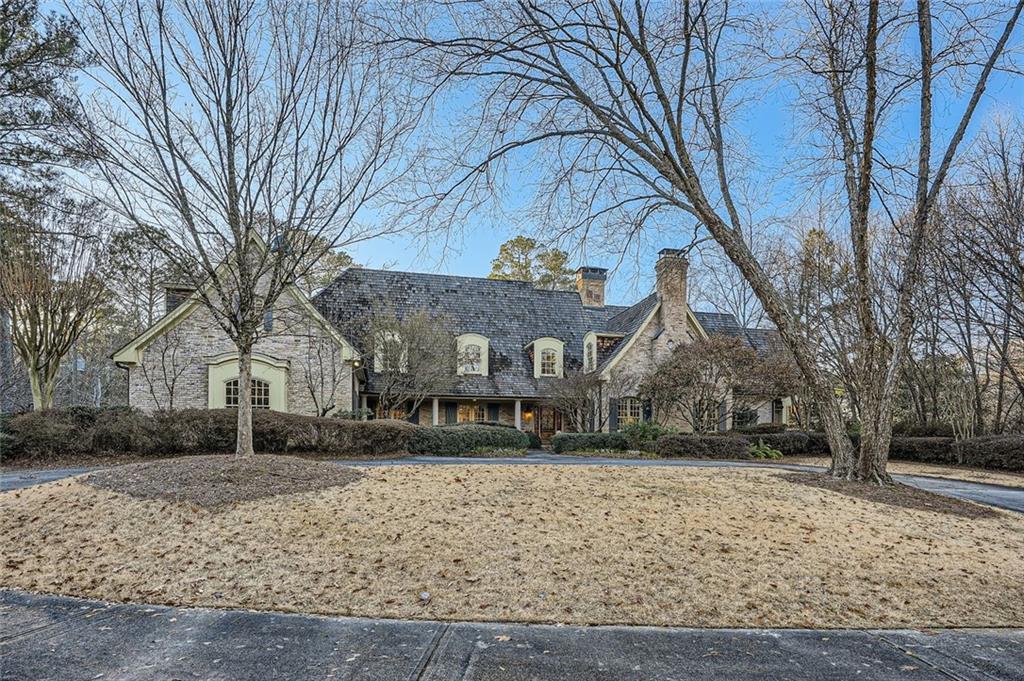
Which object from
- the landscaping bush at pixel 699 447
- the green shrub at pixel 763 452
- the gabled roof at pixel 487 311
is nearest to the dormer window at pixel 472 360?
the gabled roof at pixel 487 311

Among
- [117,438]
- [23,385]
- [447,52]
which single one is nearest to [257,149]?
[447,52]

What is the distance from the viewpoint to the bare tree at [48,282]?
50.8 ft

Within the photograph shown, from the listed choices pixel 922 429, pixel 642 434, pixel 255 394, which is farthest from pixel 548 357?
pixel 922 429

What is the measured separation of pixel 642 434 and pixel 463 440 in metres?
5.79

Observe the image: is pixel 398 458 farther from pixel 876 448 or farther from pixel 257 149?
pixel 876 448

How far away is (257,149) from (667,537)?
8056 mm

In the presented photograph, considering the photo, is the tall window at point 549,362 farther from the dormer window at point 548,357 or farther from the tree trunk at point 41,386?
the tree trunk at point 41,386

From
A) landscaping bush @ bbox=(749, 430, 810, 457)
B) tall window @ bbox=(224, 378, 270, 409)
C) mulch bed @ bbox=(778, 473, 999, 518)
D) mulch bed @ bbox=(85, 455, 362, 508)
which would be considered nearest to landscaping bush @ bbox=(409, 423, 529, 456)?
tall window @ bbox=(224, 378, 270, 409)

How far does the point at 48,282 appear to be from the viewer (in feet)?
52.4

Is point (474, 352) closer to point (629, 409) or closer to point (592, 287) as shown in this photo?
point (629, 409)

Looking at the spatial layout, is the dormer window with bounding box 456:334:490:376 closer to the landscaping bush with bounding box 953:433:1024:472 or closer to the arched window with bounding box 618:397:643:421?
the arched window with bounding box 618:397:643:421

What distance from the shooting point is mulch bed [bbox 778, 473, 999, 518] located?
801cm

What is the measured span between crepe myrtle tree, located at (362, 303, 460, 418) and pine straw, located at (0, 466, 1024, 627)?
35.7 feet

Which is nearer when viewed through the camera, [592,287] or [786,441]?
[786,441]
